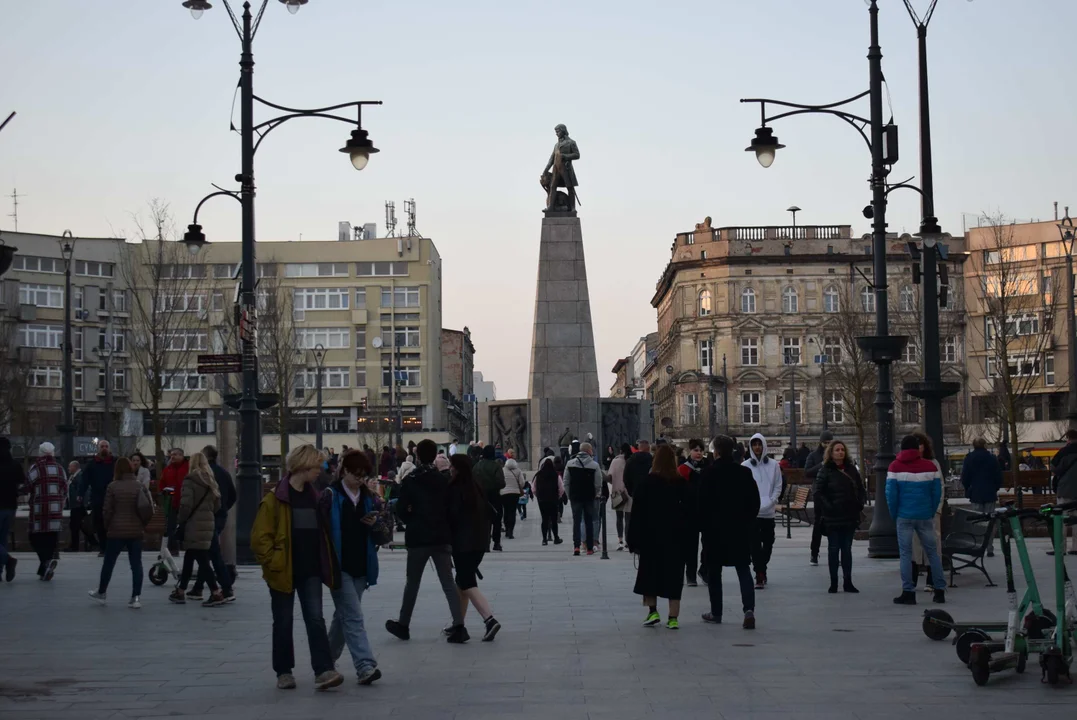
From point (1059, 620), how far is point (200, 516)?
30.9ft

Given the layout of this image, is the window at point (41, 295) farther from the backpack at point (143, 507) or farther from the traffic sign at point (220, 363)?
the backpack at point (143, 507)

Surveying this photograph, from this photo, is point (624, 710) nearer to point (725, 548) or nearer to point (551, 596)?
point (725, 548)

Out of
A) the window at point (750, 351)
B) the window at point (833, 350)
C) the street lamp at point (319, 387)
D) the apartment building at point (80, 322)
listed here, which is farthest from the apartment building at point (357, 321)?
the window at point (833, 350)

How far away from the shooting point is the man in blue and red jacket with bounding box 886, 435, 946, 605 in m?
14.9

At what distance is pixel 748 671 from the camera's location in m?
10.7

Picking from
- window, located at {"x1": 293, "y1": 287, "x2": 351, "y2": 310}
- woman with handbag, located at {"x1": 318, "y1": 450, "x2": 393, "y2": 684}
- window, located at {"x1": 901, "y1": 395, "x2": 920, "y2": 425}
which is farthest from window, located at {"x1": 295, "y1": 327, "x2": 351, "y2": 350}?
woman with handbag, located at {"x1": 318, "y1": 450, "x2": 393, "y2": 684}

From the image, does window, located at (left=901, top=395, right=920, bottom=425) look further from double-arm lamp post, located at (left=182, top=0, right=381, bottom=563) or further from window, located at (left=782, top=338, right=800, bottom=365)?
double-arm lamp post, located at (left=182, top=0, right=381, bottom=563)

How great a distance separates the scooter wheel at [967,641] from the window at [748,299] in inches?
3592

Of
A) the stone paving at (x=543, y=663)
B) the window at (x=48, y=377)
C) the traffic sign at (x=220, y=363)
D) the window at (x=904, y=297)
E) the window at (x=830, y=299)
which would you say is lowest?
the stone paving at (x=543, y=663)

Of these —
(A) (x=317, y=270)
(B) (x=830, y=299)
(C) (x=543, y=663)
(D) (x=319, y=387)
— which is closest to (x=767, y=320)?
(B) (x=830, y=299)

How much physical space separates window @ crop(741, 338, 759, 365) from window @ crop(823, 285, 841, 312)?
17.0ft

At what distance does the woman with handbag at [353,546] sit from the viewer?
10406mm

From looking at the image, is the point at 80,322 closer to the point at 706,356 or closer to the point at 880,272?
the point at 706,356

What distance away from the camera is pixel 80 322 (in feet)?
297
